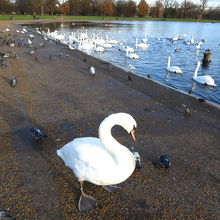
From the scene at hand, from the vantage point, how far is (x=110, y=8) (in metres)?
120

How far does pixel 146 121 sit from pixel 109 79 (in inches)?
243

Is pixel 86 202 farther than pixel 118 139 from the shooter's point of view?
No

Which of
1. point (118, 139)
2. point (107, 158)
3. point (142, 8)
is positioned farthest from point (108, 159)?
point (142, 8)

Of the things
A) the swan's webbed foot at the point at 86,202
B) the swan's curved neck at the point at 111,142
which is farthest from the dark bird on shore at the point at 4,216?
the swan's curved neck at the point at 111,142

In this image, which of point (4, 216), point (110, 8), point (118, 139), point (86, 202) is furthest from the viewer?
point (110, 8)

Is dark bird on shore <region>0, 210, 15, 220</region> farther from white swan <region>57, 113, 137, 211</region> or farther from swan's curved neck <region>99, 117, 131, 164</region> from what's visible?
swan's curved neck <region>99, 117, 131, 164</region>

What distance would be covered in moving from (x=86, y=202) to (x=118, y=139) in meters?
2.75

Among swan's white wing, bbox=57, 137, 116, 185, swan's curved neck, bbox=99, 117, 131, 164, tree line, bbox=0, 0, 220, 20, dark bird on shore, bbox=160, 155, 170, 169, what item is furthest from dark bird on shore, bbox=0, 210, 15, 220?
tree line, bbox=0, 0, 220, 20

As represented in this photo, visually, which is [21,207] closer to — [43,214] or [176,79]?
[43,214]

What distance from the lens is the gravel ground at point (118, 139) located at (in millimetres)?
4164

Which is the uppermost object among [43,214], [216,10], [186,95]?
[216,10]

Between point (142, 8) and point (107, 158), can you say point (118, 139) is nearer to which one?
point (107, 158)

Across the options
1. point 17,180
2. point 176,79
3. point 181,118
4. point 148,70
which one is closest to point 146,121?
point 181,118

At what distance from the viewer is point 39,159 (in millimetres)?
5434
